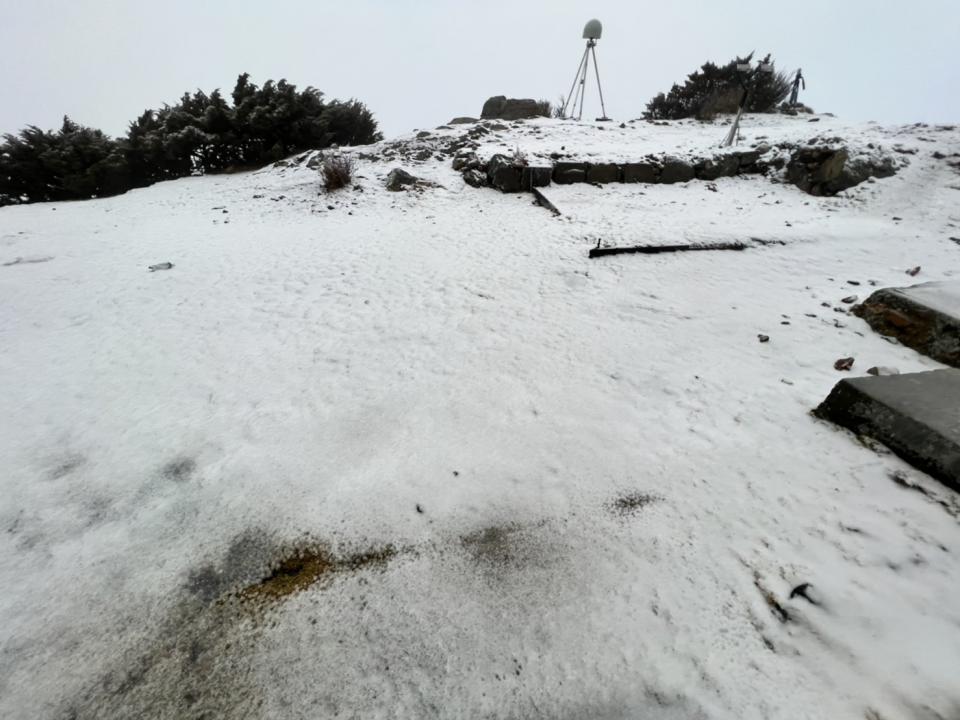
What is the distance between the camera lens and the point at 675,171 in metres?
8.09

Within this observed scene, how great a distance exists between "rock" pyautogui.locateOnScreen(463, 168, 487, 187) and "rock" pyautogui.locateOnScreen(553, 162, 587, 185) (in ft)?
4.72

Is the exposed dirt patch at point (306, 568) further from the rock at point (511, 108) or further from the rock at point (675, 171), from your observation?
the rock at point (511, 108)

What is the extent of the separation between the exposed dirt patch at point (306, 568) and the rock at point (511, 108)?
1449 centimetres

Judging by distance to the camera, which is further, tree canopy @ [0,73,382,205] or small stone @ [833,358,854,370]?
tree canopy @ [0,73,382,205]

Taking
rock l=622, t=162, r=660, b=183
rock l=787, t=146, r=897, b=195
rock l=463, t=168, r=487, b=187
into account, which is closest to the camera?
rock l=787, t=146, r=897, b=195

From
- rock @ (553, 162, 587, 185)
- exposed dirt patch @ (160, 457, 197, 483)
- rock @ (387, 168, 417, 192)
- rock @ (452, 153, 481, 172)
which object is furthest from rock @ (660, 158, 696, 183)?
exposed dirt patch @ (160, 457, 197, 483)

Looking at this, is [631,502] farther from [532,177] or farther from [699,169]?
[699,169]

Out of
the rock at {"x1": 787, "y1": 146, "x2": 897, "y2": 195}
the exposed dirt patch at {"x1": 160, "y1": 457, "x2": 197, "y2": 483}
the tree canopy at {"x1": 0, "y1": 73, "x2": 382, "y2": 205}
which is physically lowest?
the exposed dirt patch at {"x1": 160, "y1": 457, "x2": 197, "y2": 483}

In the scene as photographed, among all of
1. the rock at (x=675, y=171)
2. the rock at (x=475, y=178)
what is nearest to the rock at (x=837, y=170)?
the rock at (x=675, y=171)

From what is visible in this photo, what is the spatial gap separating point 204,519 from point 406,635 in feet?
4.15

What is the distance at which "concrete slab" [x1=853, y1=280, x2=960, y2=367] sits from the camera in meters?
3.01

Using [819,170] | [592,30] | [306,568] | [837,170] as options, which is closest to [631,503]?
[306,568]

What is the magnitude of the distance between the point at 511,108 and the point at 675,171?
25.6ft

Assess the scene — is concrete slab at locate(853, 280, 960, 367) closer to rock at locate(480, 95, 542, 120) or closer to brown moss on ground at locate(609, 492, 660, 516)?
brown moss on ground at locate(609, 492, 660, 516)
